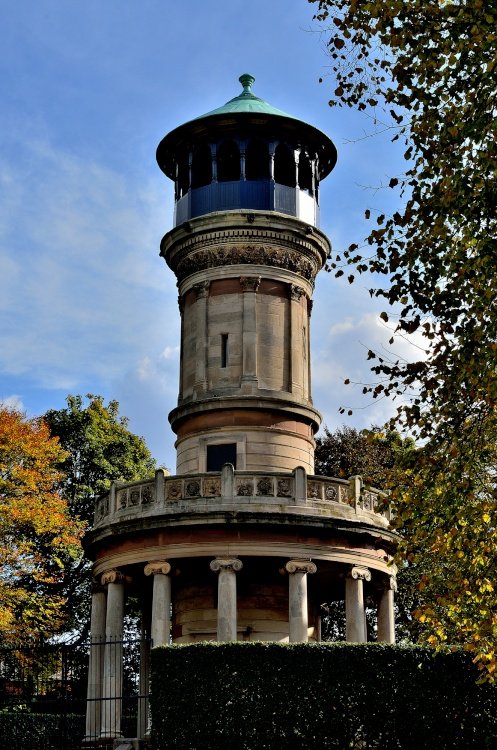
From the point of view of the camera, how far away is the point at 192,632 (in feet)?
109

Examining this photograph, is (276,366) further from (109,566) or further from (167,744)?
(167,744)

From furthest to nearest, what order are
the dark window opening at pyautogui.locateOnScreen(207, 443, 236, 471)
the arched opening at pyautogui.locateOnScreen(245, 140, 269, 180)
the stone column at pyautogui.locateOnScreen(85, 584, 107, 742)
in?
the arched opening at pyautogui.locateOnScreen(245, 140, 269, 180)
the dark window opening at pyautogui.locateOnScreen(207, 443, 236, 471)
the stone column at pyautogui.locateOnScreen(85, 584, 107, 742)

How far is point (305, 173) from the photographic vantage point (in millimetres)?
39500

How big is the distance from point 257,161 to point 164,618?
55.8ft

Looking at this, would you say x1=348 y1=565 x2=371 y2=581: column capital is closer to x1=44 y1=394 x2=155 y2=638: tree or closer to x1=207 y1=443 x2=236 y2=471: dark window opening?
x1=207 y1=443 x2=236 y2=471: dark window opening

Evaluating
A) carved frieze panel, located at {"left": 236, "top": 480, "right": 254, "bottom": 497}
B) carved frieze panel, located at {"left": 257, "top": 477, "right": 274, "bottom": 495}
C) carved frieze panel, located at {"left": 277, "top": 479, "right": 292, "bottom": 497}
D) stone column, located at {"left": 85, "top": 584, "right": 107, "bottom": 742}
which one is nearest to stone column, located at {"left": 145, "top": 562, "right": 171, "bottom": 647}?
stone column, located at {"left": 85, "top": 584, "right": 107, "bottom": 742}

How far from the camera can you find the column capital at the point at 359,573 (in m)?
31.9

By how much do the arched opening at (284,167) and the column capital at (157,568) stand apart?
14.8 metres

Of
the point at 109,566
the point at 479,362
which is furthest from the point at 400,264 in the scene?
the point at 109,566

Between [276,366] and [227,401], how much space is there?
2.27 meters

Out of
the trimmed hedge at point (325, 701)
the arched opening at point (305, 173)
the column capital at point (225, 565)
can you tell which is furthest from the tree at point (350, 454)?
the trimmed hedge at point (325, 701)

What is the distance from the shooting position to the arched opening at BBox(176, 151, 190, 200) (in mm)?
39594

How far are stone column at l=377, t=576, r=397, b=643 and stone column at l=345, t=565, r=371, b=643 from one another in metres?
2.00

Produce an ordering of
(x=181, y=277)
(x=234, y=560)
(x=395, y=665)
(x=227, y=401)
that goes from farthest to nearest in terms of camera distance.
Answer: (x=181, y=277) < (x=227, y=401) < (x=234, y=560) < (x=395, y=665)
